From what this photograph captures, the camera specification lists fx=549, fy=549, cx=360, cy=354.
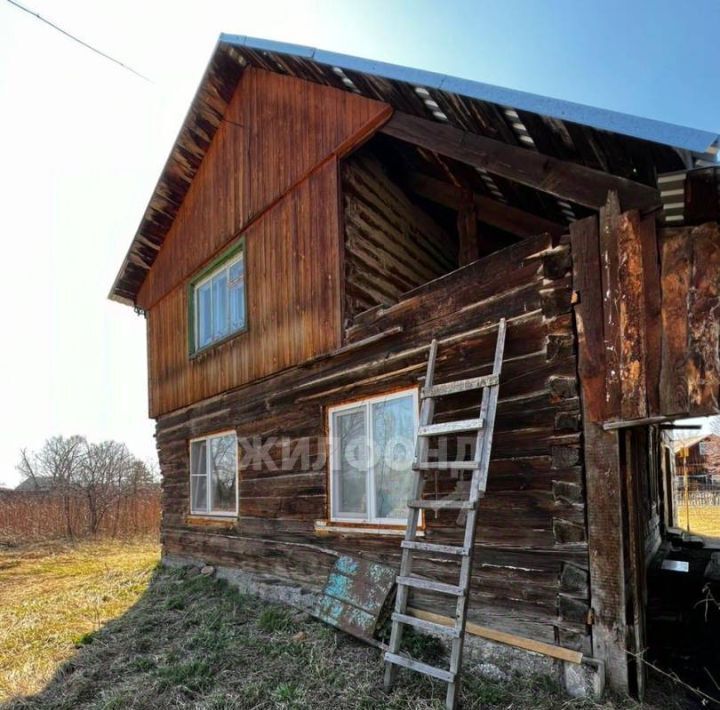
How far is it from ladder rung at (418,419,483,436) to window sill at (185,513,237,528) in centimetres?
490

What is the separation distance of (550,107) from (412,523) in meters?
3.37

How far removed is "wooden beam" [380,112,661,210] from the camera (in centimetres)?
395

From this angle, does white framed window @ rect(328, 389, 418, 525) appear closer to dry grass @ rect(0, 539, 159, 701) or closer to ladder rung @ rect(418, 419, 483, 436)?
ladder rung @ rect(418, 419, 483, 436)

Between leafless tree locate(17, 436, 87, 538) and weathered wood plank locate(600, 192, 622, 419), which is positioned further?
leafless tree locate(17, 436, 87, 538)

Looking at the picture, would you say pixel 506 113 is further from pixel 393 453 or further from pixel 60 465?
pixel 60 465

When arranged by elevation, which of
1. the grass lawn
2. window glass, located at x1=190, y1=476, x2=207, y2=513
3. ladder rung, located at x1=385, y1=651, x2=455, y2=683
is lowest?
the grass lawn

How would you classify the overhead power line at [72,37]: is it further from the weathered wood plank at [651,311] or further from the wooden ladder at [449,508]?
the weathered wood plank at [651,311]

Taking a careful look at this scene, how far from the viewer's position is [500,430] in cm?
477

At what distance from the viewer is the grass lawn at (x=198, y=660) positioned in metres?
4.24

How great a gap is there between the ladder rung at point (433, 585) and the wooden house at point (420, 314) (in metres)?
0.71

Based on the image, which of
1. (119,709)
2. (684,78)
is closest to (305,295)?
(119,709)

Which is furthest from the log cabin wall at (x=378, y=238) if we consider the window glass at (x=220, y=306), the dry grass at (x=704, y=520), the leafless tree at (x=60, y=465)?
the leafless tree at (x=60, y=465)

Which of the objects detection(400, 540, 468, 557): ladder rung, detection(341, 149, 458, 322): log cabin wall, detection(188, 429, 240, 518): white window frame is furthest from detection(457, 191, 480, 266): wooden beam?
detection(188, 429, 240, 518): white window frame

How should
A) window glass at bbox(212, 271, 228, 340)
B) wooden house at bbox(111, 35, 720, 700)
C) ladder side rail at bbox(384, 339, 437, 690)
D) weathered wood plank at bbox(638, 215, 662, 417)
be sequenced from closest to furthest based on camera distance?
weathered wood plank at bbox(638, 215, 662, 417) < wooden house at bbox(111, 35, 720, 700) < ladder side rail at bbox(384, 339, 437, 690) < window glass at bbox(212, 271, 228, 340)
